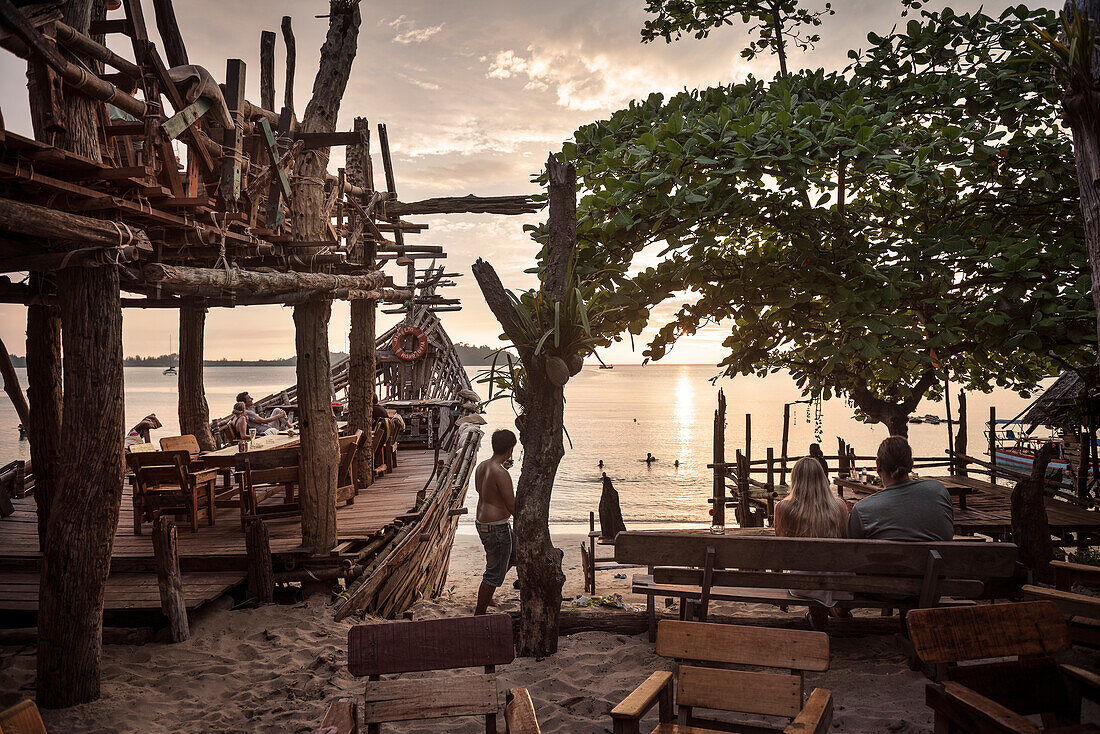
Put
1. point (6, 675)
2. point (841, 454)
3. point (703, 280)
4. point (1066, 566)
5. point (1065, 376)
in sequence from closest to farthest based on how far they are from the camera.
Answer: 1. point (1066, 566)
2. point (6, 675)
3. point (703, 280)
4. point (841, 454)
5. point (1065, 376)

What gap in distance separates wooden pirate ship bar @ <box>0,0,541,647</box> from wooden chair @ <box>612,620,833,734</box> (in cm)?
423

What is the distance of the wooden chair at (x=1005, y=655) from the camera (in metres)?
2.91

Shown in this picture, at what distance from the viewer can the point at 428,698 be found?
3.08 m

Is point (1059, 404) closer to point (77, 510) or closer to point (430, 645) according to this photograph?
point (430, 645)

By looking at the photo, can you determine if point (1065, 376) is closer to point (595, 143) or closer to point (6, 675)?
point (595, 143)

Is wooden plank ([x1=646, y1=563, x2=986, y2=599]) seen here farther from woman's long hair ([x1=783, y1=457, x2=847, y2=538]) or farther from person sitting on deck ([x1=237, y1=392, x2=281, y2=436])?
person sitting on deck ([x1=237, y1=392, x2=281, y2=436])

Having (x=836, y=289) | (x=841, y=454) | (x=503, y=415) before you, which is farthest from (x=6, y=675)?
(x=503, y=415)

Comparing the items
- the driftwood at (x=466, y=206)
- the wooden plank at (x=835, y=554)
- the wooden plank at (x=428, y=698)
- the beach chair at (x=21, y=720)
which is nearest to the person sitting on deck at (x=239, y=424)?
the driftwood at (x=466, y=206)

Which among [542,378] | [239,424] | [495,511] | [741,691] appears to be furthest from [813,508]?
[239,424]

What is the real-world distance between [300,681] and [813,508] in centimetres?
419

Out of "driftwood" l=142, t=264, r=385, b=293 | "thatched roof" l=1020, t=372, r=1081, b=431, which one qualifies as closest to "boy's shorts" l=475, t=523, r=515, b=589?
"driftwood" l=142, t=264, r=385, b=293

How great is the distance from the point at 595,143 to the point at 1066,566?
17.8 ft

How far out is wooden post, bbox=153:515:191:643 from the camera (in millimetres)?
5602

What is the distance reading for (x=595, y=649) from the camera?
525 centimetres
